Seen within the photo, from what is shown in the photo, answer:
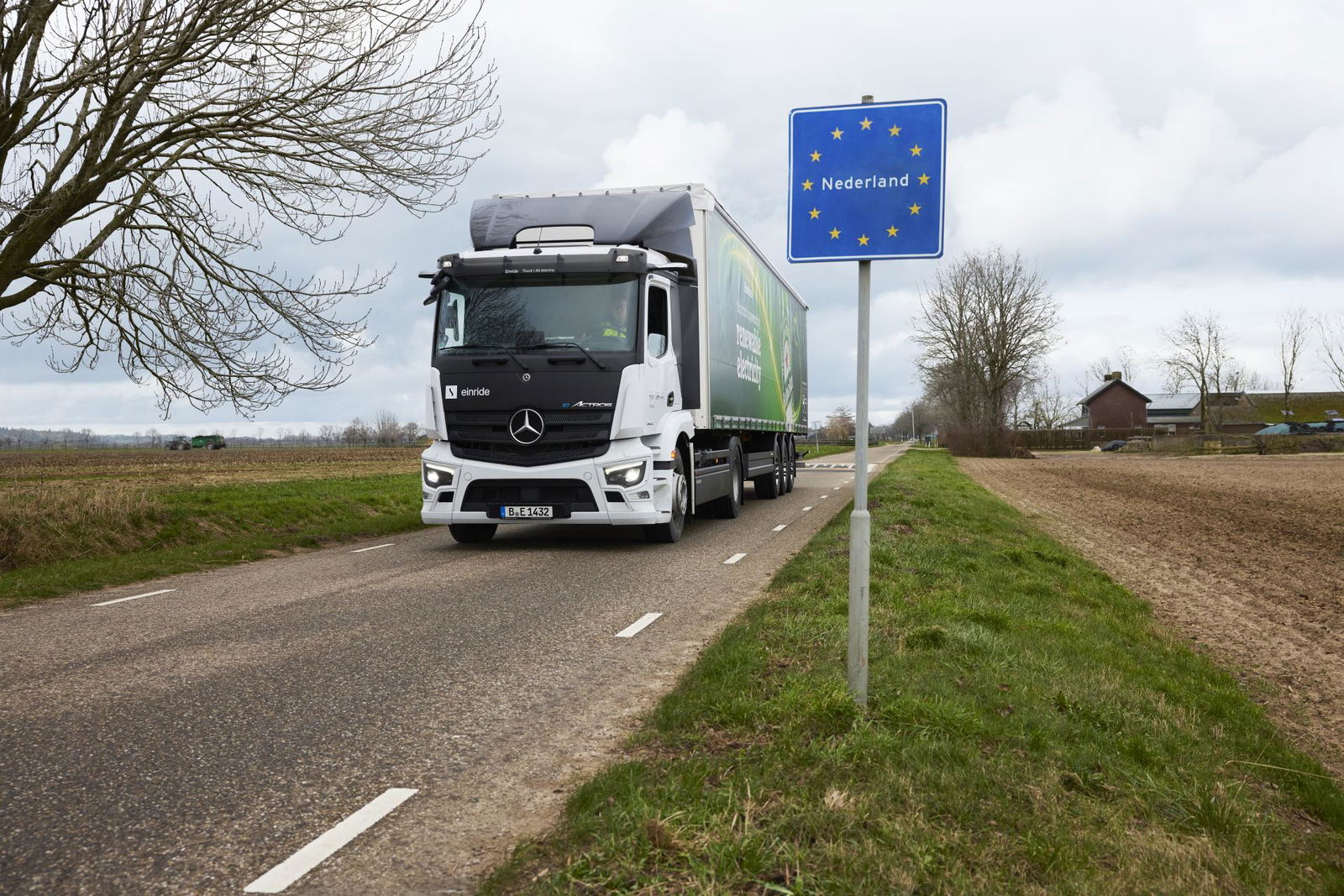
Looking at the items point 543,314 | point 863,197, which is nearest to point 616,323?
point 543,314

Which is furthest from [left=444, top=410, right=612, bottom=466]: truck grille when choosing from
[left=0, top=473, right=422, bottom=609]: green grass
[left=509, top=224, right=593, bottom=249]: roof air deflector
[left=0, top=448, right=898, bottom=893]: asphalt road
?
[left=0, top=473, right=422, bottom=609]: green grass

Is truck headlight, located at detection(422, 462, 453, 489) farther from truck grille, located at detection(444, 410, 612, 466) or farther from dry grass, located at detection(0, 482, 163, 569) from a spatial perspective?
dry grass, located at detection(0, 482, 163, 569)

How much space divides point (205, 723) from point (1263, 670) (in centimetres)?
648

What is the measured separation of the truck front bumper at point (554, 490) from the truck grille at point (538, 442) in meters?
0.09

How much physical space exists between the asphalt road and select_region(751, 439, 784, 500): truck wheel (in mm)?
10081

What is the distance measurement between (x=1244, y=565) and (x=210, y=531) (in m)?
12.8

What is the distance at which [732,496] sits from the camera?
15438mm

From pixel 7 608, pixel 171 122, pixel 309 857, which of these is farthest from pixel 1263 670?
pixel 171 122

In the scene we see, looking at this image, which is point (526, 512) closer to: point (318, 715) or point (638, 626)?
point (638, 626)

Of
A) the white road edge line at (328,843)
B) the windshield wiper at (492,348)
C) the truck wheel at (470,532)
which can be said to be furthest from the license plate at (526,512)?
the white road edge line at (328,843)

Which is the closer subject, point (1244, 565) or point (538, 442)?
point (538, 442)

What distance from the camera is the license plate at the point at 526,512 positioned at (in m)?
10.9

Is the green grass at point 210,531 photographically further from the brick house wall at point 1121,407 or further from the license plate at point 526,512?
the brick house wall at point 1121,407

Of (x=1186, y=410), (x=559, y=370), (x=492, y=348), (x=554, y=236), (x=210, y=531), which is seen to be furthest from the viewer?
(x=1186, y=410)
